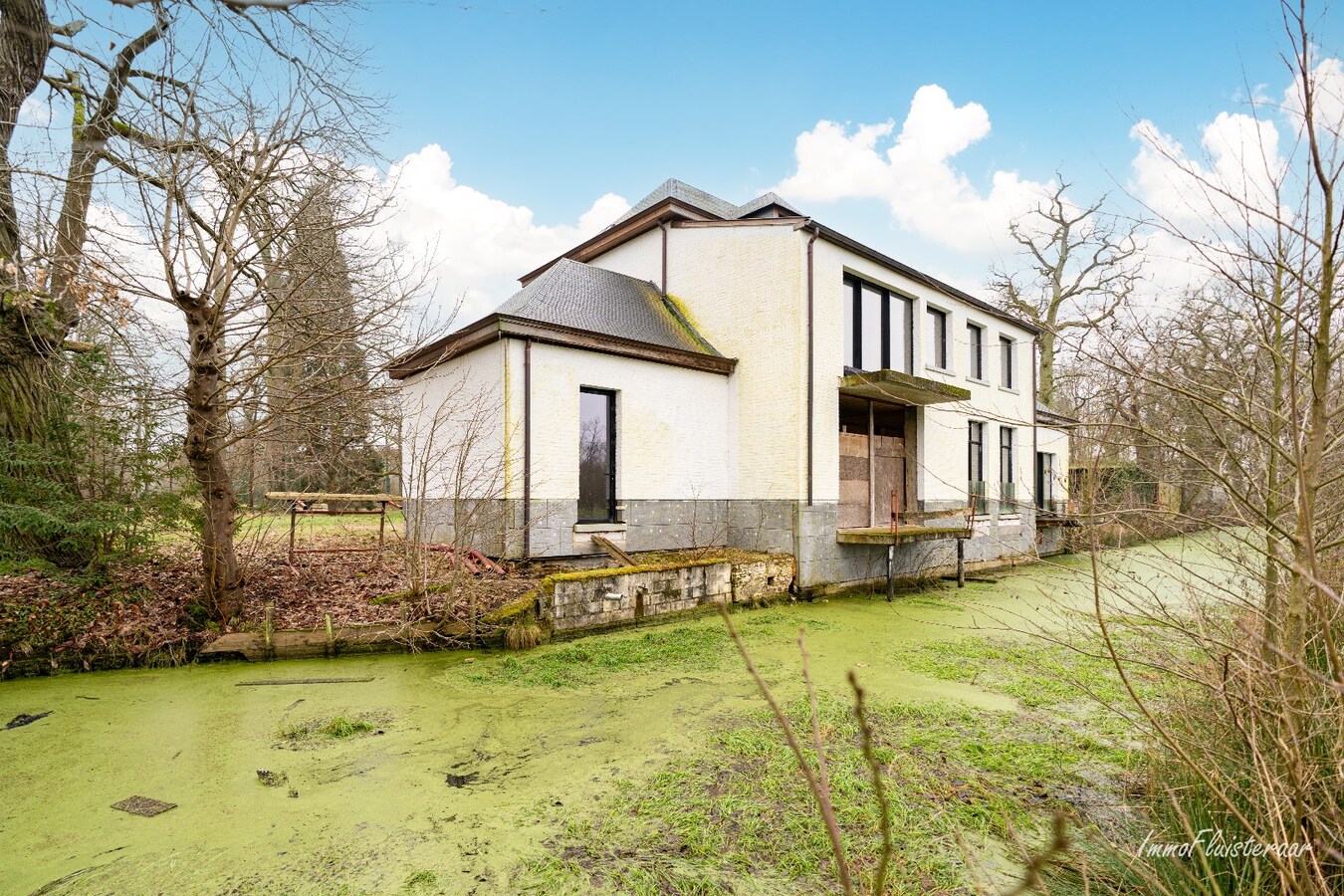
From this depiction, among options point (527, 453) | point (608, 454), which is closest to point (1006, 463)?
point (608, 454)

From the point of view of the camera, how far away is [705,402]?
34.3 ft

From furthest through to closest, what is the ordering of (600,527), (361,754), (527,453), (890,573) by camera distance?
(890,573)
(600,527)
(527,453)
(361,754)

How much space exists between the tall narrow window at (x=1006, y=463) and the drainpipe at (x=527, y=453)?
37.0 ft

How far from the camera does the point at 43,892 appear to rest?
108 inches

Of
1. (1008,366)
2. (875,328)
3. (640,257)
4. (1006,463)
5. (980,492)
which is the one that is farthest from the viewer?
(1008,366)

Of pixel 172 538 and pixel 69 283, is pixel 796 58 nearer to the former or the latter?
pixel 69 283

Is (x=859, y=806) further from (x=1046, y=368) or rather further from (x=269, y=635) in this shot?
(x=1046, y=368)

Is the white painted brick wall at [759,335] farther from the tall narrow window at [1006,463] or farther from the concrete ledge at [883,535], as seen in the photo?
the tall narrow window at [1006,463]

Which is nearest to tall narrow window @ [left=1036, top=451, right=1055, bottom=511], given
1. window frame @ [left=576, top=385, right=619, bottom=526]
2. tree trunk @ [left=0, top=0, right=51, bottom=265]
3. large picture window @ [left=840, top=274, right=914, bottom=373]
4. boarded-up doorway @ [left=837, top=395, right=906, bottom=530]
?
boarded-up doorway @ [left=837, top=395, right=906, bottom=530]

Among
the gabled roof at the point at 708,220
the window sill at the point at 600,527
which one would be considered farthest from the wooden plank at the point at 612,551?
the gabled roof at the point at 708,220

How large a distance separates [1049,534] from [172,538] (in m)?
19.0

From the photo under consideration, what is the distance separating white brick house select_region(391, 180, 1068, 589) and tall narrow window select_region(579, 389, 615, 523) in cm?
2

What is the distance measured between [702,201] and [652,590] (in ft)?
28.6

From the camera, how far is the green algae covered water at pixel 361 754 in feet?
9.63
